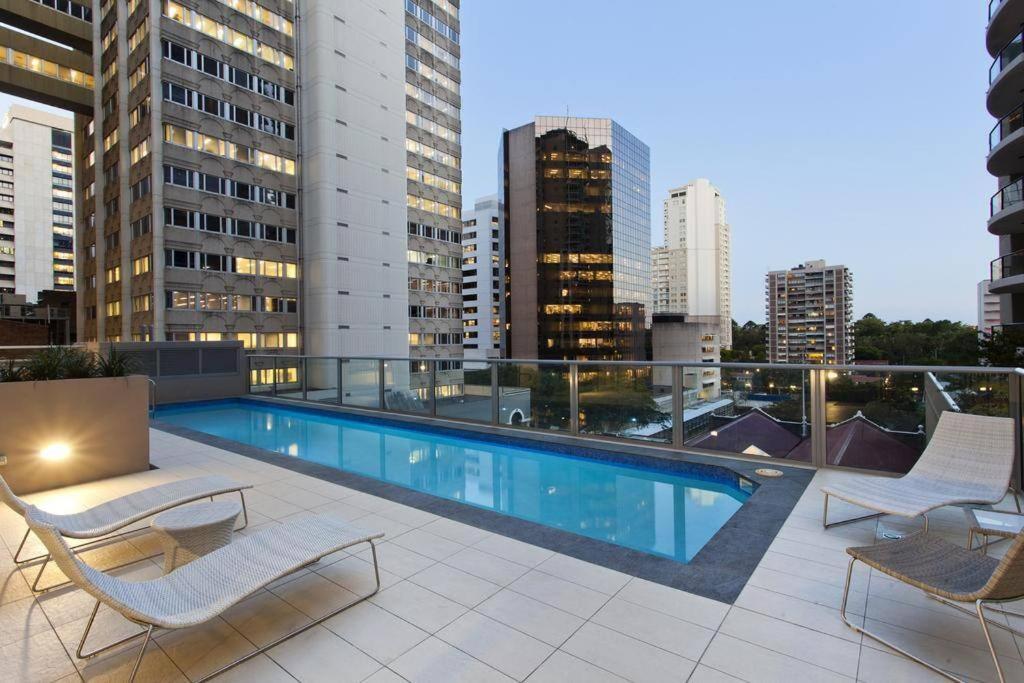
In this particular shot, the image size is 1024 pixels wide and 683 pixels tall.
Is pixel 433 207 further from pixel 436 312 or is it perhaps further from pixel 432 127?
pixel 436 312

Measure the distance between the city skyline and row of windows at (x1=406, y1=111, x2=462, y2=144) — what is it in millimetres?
46918

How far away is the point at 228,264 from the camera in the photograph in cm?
2786

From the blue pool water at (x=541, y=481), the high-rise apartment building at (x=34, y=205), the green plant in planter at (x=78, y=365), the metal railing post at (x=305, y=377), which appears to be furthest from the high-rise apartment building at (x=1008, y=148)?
the high-rise apartment building at (x=34, y=205)

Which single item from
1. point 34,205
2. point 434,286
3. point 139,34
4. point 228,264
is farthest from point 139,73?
point 34,205

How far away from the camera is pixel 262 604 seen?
3059mm

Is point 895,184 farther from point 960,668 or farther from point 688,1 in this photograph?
point 960,668

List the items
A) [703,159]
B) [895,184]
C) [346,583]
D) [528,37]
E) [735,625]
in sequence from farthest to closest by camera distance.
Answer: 1. [703,159]
2. [528,37]
3. [895,184]
4. [346,583]
5. [735,625]

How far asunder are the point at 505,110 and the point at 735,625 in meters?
198

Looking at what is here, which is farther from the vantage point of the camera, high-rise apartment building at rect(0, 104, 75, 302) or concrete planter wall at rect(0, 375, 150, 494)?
high-rise apartment building at rect(0, 104, 75, 302)

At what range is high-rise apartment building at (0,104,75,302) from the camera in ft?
257

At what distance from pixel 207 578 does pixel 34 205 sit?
112 meters

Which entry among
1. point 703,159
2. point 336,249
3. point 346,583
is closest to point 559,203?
point 336,249

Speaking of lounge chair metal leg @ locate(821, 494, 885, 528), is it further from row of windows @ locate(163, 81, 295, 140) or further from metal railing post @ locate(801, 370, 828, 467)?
row of windows @ locate(163, 81, 295, 140)

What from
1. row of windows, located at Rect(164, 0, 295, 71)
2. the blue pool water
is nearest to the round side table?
the blue pool water
